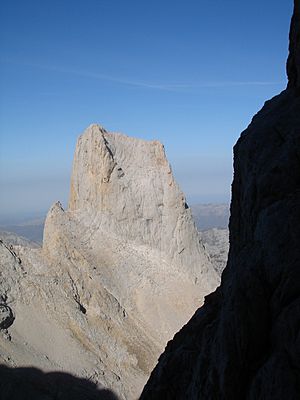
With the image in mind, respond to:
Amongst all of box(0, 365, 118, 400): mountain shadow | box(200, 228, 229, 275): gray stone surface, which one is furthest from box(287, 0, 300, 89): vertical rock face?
box(200, 228, 229, 275): gray stone surface

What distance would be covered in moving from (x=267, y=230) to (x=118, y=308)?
27.1m

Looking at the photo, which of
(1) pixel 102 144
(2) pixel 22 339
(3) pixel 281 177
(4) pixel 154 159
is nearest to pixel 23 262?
(2) pixel 22 339

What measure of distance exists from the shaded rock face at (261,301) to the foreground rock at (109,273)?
18.2 metres

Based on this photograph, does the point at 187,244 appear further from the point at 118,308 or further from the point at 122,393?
the point at 122,393

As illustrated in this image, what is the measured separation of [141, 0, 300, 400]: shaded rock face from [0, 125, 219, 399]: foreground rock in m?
18.2

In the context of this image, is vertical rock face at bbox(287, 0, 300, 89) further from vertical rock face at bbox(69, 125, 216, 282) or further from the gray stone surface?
the gray stone surface

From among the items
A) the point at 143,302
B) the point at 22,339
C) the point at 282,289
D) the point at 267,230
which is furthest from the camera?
the point at 143,302

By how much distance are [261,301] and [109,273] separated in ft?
96.0

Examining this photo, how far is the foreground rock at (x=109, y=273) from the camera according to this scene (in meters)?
28.4

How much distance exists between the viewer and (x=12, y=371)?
23.4 meters

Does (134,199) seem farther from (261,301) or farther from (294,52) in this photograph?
(261,301)

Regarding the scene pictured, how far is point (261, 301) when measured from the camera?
7.48 metres

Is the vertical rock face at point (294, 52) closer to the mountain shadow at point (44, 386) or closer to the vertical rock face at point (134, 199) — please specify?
the mountain shadow at point (44, 386)

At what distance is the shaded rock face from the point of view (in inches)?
267
